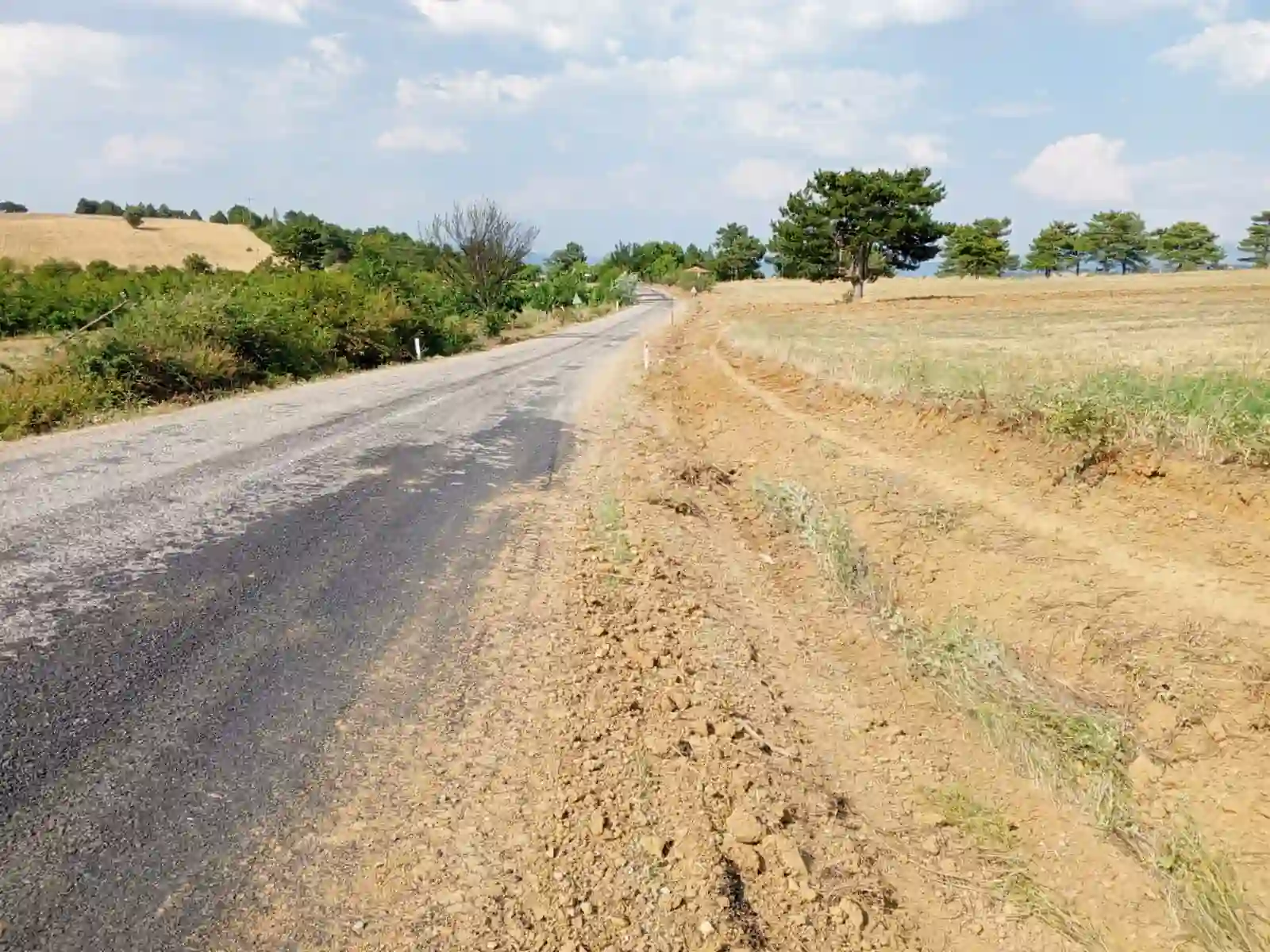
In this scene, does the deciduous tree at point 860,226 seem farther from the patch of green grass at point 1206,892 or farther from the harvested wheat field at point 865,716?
the patch of green grass at point 1206,892

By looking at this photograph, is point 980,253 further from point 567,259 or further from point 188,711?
point 188,711

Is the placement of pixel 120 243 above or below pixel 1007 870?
above

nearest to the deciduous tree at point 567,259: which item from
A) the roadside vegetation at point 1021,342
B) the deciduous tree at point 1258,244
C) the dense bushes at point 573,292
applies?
the dense bushes at point 573,292

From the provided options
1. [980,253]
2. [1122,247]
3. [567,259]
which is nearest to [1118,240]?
[1122,247]

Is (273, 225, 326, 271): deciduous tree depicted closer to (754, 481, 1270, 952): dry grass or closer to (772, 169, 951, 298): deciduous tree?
(772, 169, 951, 298): deciduous tree

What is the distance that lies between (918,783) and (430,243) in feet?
139

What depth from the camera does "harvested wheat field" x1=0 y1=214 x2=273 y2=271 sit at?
58938 millimetres

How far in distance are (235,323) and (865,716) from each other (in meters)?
16.4

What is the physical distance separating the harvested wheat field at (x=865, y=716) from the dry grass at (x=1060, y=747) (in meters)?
0.02

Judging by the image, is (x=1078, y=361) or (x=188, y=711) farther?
(x=1078, y=361)

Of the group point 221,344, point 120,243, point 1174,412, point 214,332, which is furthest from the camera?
point 120,243

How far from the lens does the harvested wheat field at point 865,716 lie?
10.1ft

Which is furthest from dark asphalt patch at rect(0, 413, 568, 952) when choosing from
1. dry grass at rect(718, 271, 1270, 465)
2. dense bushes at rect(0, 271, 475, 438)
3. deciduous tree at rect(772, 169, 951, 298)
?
deciduous tree at rect(772, 169, 951, 298)

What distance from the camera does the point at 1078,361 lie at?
11867 millimetres
